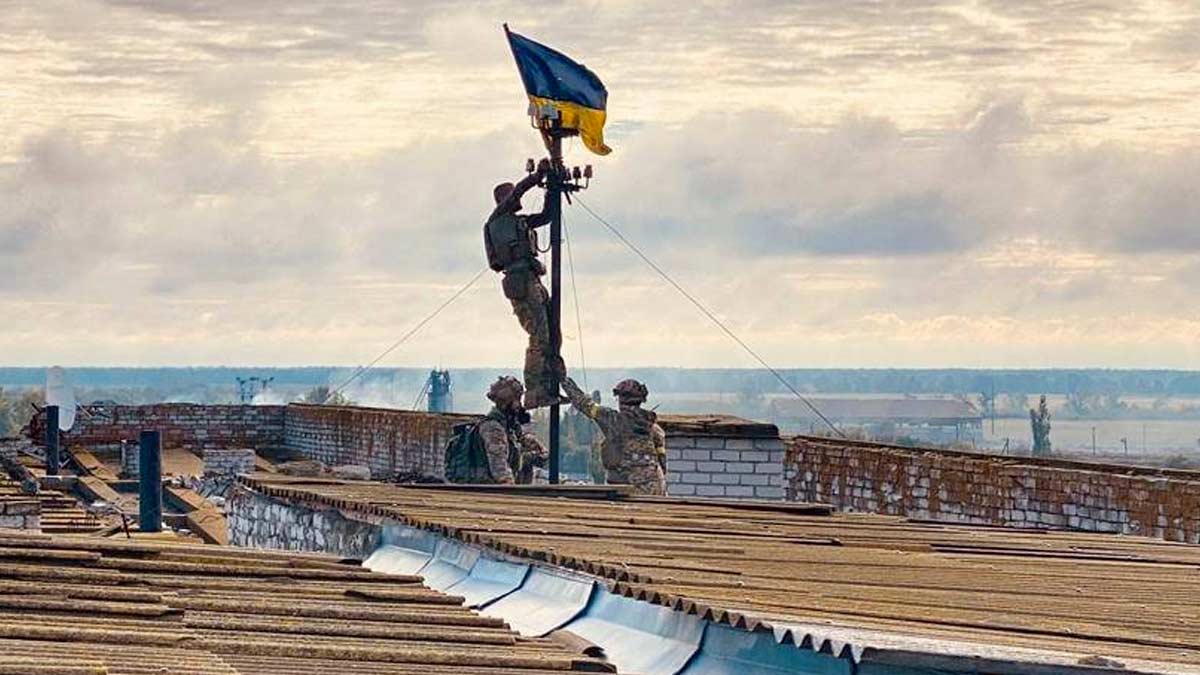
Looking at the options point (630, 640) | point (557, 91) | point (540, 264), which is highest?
point (557, 91)

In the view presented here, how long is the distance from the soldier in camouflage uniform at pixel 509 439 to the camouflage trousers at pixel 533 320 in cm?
95

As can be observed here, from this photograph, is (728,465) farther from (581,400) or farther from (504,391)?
(504,391)

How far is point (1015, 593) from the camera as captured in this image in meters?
10.1

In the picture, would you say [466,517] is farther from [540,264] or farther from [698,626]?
[540,264]

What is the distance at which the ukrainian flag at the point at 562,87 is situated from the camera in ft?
73.2

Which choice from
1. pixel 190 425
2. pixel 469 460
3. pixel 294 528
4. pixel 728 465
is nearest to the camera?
pixel 294 528

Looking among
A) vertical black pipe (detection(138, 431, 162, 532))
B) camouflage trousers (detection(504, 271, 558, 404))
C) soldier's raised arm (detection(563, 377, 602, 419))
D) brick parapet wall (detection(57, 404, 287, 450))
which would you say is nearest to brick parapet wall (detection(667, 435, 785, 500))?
camouflage trousers (detection(504, 271, 558, 404))

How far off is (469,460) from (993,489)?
4.40 meters

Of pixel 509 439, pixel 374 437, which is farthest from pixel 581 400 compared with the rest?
pixel 374 437

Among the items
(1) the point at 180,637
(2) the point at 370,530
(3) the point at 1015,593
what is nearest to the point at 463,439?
(2) the point at 370,530

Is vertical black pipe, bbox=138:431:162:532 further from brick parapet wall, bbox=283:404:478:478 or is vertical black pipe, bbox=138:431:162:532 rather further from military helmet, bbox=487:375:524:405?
brick parapet wall, bbox=283:404:478:478

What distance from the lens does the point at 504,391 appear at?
19.9 meters

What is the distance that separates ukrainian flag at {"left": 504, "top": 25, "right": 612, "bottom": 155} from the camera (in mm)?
22297

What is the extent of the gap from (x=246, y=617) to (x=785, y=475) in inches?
619
